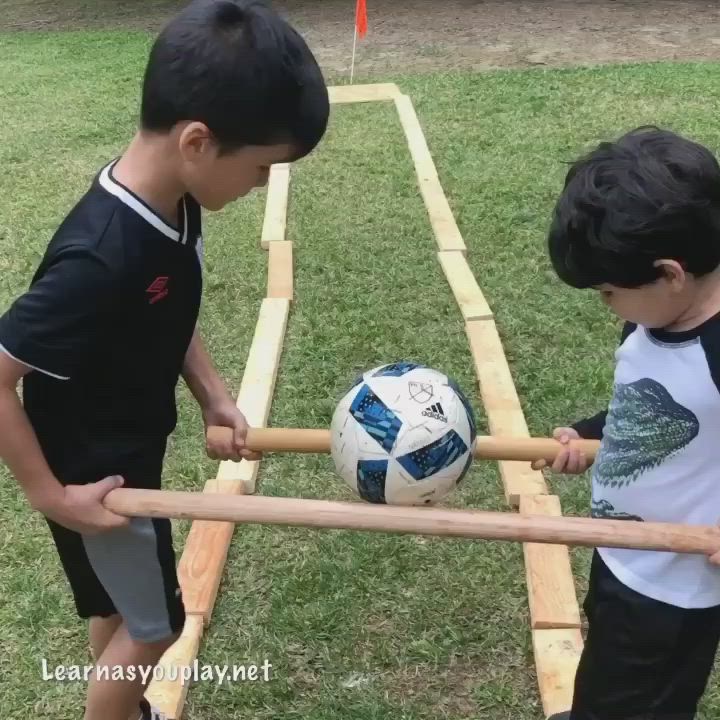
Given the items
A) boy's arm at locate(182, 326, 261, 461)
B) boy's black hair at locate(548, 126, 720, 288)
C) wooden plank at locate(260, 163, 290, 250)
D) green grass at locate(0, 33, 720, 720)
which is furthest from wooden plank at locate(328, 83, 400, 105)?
boy's black hair at locate(548, 126, 720, 288)

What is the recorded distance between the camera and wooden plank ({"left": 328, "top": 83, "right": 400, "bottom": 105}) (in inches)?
293

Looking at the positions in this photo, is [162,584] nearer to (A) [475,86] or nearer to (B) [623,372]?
(B) [623,372]

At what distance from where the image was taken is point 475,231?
499 centimetres

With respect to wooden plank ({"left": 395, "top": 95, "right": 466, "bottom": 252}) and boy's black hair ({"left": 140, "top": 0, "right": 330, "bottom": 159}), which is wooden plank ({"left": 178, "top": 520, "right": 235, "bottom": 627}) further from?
wooden plank ({"left": 395, "top": 95, "right": 466, "bottom": 252})

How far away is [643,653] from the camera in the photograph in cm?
176

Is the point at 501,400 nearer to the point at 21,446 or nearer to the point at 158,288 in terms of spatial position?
the point at 158,288

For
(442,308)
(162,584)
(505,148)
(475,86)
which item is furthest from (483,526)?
(475,86)

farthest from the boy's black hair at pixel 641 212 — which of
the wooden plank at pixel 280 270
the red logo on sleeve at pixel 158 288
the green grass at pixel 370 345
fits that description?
the wooden plank at pixel 280 270

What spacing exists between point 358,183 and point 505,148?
1.20 m

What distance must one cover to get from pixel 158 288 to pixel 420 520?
2.16ft

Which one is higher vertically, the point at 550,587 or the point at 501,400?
the point at 550,587

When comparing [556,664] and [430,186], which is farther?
[430,186]

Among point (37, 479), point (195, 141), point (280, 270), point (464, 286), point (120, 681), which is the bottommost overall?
point (280, 270)

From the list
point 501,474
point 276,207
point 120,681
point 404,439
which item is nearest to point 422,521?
point 404,439
